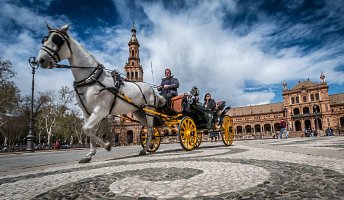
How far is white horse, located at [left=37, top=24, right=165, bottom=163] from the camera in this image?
4832mm

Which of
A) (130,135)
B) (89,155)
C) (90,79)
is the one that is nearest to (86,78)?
(90,79)

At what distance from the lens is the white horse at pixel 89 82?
483cm

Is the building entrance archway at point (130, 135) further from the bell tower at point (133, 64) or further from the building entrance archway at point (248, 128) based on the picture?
the building entrance archway at point (248, 128)

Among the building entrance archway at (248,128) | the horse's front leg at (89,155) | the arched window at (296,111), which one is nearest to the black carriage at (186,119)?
the horse's front leg at (89,155)

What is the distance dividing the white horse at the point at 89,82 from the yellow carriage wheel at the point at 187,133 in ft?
5.66

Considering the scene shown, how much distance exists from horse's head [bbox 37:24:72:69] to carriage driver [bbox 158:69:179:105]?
11.2ft

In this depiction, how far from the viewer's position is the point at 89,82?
515 cm

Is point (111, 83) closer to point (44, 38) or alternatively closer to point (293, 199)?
point (44, 38)

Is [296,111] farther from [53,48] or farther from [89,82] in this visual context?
[53,48]

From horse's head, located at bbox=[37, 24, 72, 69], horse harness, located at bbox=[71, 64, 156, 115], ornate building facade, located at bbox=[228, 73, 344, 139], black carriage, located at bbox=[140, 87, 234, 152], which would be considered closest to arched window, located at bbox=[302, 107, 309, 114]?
ornate building facade, located at bbox=[228, 73, 344, 139]

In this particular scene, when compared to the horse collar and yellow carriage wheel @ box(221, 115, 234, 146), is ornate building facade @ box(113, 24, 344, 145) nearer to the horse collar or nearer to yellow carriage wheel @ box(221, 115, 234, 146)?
yellow carriage wheel @ box(221, 115, 234, 146)

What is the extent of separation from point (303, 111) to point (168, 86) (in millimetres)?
75097

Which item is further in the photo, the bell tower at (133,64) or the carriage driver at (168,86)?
the bell tower at (133,64)

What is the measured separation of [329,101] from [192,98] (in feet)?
244
